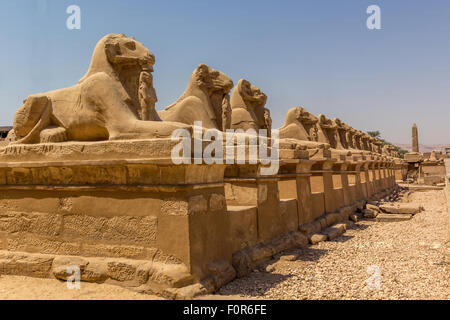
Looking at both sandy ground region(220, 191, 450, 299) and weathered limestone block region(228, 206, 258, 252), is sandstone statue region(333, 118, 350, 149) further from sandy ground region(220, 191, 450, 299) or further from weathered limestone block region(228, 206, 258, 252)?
weathered limestone block region(228, 206, 258, 252)

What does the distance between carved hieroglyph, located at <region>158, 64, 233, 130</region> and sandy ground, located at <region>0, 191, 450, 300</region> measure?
285 centimetres

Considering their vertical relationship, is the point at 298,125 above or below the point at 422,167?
above

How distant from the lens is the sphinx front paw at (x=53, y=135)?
4.60m

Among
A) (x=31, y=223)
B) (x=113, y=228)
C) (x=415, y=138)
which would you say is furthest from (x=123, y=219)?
(x=415, y=138)

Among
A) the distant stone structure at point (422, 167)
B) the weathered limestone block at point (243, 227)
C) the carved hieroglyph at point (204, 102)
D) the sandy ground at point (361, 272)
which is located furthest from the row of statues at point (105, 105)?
the distant stone structure at point (422, 167)

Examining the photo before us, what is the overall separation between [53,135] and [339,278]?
135 inches

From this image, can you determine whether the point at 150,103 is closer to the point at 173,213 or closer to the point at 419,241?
the point at 173,213

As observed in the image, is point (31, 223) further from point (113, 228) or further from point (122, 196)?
point (122, 196)

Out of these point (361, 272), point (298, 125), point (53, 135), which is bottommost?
point (361, 272)

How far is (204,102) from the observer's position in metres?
7.69

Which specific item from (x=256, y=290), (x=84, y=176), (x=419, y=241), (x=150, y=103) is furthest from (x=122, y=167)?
(x=419, y=241)

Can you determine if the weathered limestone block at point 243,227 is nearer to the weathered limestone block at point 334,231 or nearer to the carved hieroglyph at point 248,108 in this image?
the weathered limestone block at point 334,231

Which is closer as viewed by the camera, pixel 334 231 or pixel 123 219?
pixel 123 219

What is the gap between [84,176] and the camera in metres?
4.24
